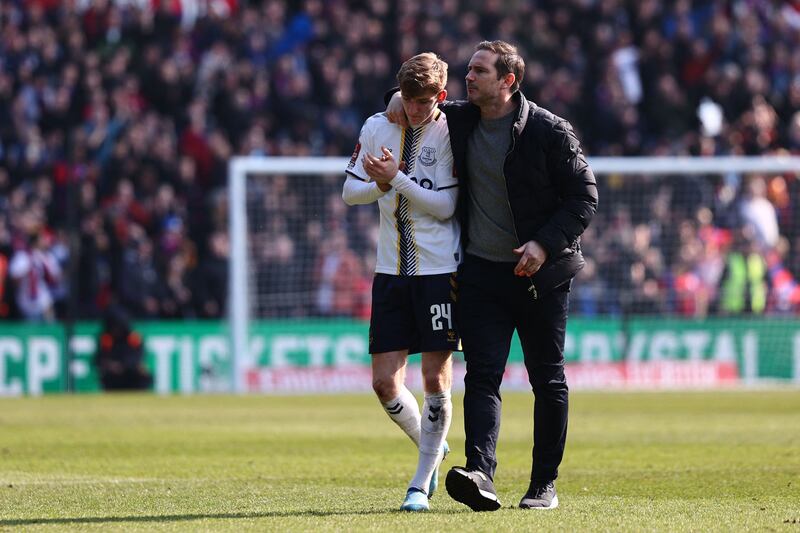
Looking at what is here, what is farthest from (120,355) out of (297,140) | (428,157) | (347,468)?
(428,157)

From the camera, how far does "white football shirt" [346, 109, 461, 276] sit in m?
7.56

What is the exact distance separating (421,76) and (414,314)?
118 cm

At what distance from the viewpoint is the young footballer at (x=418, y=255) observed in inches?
294

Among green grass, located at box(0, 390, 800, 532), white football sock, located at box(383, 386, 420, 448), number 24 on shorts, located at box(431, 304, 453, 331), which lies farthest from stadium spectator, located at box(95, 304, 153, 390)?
number 24 on shorts, located at box(431, 304, 453, 331)

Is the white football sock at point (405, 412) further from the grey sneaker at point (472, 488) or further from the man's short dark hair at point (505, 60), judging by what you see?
the man's short dark hair at point (505, 60)

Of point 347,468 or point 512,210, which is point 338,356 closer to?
point 347,468

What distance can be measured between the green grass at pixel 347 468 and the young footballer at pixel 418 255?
1.89ft

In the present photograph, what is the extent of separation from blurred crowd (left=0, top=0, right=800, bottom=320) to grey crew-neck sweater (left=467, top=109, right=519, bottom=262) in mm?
→ 14340

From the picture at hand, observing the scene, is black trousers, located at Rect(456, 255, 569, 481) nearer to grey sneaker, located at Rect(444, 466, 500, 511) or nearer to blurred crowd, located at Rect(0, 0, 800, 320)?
grey sneaker, located at Rect(444, 466, 500, 511)

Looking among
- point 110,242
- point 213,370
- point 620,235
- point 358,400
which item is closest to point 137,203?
point 110,242

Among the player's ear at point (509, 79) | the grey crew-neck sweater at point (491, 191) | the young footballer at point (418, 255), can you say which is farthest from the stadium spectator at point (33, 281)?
the player's ear at point (509, 79)

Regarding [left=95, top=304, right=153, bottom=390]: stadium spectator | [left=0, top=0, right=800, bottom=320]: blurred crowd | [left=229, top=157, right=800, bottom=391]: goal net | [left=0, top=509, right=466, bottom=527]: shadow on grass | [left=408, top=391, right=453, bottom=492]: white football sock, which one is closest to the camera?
[left=0, top=509, right=466, bottom=527]: shadow on grass

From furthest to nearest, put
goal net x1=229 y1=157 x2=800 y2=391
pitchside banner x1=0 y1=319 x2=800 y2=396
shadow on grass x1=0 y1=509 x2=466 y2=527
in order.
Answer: goal net x1=229 y1=157 x2=800 y2=391 < pitchside banner x1=0 y1=319 x2=800 y2=396 < shadow on grass x1=0 y1=509 x2=466 y2=527

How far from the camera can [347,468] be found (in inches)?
395
